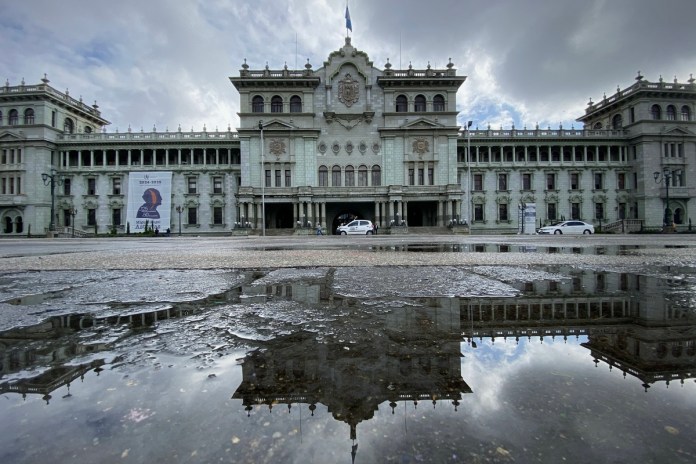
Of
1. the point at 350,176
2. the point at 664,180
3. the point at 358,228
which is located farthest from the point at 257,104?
the point at 664,180

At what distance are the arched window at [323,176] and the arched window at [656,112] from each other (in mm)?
41428

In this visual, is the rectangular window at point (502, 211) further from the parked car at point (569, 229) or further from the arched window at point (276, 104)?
the arched window at point (276, 104)

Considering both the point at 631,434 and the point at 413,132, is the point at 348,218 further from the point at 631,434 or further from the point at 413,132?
the point at 631,434

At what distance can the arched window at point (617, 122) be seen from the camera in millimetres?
49566

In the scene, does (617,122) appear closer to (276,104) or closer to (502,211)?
(502,211)

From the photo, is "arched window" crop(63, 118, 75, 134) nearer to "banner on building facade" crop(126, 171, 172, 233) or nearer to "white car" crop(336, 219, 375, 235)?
"banner on building facade" crop(126, 171, 172, 233)

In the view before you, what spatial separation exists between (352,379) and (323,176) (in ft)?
142

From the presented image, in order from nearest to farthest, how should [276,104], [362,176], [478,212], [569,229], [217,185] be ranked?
[569,229] → [362,176] → [276,104] → [217,185] → [478,212]

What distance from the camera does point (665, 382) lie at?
143cm

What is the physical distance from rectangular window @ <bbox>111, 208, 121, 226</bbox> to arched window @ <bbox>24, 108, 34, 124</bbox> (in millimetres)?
14368

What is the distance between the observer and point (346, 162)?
4406cm

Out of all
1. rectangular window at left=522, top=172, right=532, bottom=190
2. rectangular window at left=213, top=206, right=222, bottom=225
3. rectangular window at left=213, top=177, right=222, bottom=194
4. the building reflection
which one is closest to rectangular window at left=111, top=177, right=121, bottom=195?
rectangular window at left=213, top=177, right=222, bottom=194

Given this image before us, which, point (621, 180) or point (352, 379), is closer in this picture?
point (352, 379)

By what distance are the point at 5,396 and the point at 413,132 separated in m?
45.5
